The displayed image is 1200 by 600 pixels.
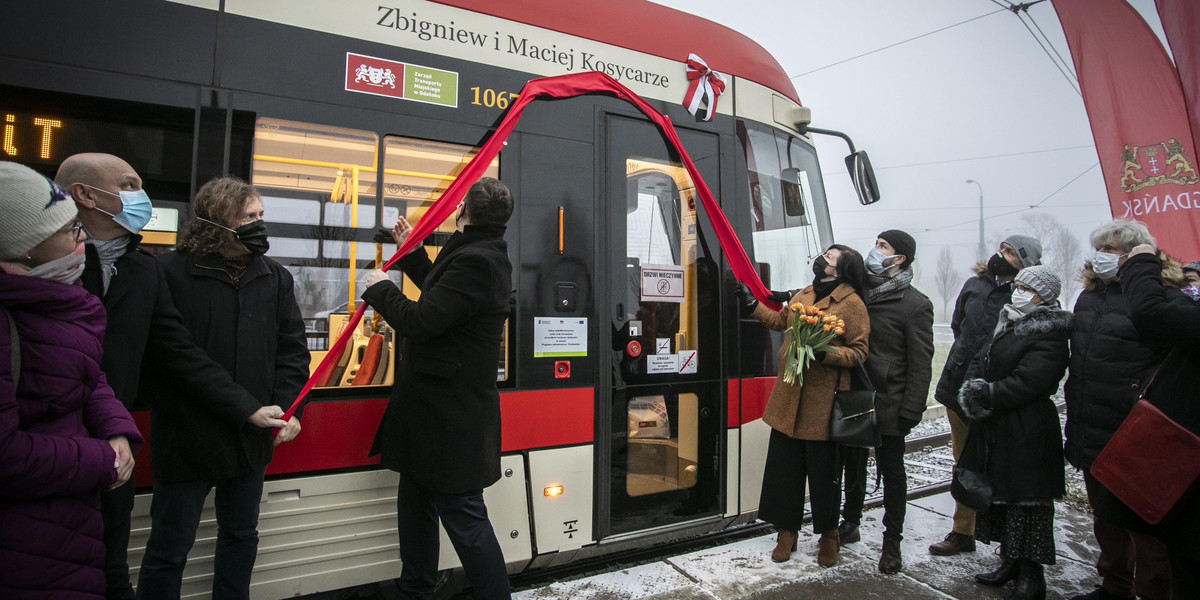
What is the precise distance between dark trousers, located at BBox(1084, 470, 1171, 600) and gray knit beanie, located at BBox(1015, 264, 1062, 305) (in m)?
0.93

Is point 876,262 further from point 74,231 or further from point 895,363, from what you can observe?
point 74,231

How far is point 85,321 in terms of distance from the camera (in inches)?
62.0

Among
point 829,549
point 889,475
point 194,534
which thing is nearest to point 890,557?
point 829,549

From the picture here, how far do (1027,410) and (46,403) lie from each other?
3984 millimetres

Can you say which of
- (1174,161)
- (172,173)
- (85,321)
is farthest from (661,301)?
(1174,161)

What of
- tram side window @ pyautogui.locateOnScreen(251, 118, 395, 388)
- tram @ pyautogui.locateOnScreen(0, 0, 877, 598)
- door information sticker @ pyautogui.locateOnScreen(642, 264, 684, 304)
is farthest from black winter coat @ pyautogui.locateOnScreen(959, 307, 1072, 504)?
tram side window @ pyautogui.locateOnScreen(251, 118, 395, 388)

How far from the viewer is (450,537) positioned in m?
2.60

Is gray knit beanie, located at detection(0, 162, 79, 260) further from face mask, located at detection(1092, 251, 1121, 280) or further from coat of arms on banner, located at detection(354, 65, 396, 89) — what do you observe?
A: face mask, located at detection(1092, 251, 1121, 280)

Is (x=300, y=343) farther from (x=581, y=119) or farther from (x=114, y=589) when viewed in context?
(x=581, y=119)

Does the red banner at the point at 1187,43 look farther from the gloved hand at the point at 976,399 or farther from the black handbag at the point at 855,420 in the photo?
the black handbag at the point at 855,420

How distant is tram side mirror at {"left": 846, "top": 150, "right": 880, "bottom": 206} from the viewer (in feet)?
15.1

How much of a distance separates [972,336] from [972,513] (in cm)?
112

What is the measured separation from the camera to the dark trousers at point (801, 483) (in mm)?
3650

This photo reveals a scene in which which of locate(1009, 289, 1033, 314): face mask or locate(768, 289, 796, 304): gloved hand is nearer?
locate(1009, 289, 1033, 314): face mask
